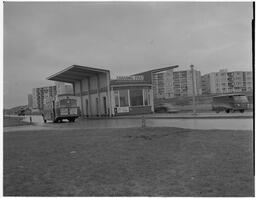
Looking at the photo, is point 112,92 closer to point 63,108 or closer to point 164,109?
point 63,108

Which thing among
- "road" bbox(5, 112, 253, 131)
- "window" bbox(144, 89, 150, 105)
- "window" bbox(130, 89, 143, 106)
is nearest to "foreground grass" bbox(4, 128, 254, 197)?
"road" bbox(5, 112, 253, 131)

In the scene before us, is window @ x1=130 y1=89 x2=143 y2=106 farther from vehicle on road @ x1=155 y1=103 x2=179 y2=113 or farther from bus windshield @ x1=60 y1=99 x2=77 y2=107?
bus windshield @ x1=60 y1=99 x2=77 y2=107

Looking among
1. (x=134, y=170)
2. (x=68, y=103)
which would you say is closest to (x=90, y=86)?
(x=68, y=103)

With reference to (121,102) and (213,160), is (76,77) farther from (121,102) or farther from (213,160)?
(213,160)

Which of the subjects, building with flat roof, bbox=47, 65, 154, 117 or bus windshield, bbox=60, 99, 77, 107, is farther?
building with flat roof, bbox=47, 65, 154, 117

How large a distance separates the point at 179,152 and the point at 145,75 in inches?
992

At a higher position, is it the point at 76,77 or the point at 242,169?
the point at 76,77

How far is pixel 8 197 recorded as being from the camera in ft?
12.8

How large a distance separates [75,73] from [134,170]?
2759cm

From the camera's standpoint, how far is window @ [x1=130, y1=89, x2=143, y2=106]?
30.0 metres

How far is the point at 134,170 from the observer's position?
17.4 ft

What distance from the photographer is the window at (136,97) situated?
3002 centimetres

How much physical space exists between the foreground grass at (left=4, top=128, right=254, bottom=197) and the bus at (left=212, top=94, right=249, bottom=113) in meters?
18.0

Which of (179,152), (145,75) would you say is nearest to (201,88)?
(145,75)
